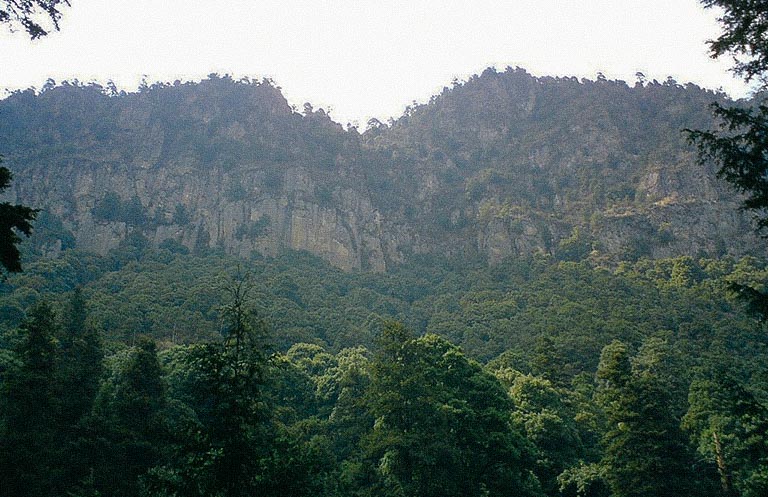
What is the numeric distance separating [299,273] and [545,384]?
65997mm

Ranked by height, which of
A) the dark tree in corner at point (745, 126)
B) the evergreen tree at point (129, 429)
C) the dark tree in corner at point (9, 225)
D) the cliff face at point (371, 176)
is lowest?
the evergreen tree at point (129, 429)

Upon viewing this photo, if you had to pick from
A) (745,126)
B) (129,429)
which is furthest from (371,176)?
(745,126)

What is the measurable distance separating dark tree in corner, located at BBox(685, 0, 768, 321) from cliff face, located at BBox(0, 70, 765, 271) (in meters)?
98.5

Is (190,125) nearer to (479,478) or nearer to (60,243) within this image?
(60,243)

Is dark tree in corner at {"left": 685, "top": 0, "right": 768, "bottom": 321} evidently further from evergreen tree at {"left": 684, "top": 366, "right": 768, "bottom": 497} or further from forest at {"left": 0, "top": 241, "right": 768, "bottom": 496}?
evergreen tree at {"left": 684, "top": 366, "right": 768, "bottom": 497}

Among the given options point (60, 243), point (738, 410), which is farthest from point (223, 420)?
point (60, 243)

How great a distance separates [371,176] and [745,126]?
134070 millimetres

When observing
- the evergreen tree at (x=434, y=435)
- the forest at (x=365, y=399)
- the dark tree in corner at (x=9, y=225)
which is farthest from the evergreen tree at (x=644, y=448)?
the dark tree in corner at (x=9, y=225)

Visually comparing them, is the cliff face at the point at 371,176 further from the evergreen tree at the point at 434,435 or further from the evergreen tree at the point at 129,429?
the evergreen tree at the point at 434,435

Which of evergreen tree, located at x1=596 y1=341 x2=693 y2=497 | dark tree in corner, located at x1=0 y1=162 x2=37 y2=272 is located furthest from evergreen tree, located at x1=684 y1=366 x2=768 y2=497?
dark tree in corner, located at x1=0 y1=162 x2=37 y2=272

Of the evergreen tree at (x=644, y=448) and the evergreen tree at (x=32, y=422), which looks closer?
the evergreen tree at (x=32, y=422)

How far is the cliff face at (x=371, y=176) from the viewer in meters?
111

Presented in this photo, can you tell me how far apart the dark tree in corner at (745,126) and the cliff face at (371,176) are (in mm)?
98487

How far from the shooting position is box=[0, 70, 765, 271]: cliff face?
11100cm
